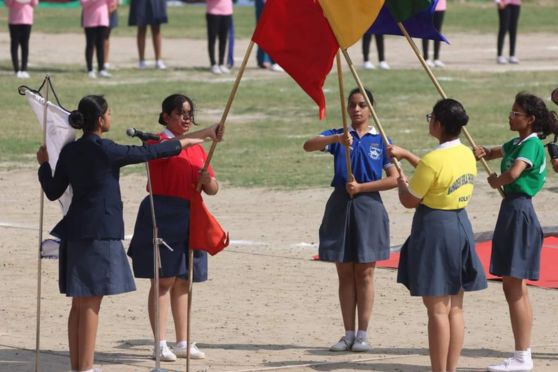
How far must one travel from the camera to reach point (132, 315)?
1129 centimetres

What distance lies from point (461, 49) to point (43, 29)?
930 centimetres

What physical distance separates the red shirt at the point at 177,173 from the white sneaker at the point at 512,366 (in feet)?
7.13

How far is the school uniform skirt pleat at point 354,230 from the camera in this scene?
1016 cm

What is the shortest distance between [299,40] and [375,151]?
98 cm

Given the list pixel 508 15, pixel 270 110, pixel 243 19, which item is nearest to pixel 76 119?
pixel 270 110

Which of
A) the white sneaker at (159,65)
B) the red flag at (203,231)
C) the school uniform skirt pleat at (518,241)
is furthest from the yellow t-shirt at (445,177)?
the white sneaker at (159,65)

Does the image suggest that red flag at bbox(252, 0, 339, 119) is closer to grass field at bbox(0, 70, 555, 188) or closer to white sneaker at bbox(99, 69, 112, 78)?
grass field at bbox(0, 70, 555, 188)

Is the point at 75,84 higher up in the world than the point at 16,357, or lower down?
lower down

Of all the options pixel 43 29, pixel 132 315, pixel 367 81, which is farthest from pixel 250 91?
pixel 132 315

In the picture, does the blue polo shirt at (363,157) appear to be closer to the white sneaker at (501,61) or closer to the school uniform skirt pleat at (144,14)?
the school uniform skirt pleat at (144,14)

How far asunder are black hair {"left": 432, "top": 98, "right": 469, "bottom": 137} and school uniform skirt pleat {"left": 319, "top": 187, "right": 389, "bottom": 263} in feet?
4.71

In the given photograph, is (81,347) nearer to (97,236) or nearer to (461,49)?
(97,236)

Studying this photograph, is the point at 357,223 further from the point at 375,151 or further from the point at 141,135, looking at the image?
the point at 141,135

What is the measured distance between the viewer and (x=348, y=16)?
9500mm
